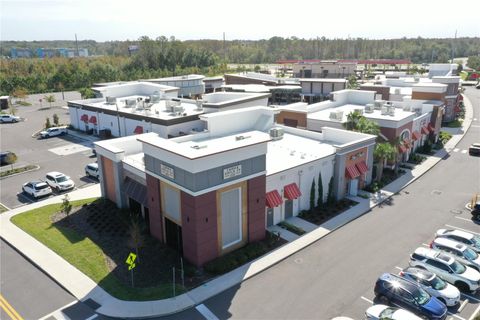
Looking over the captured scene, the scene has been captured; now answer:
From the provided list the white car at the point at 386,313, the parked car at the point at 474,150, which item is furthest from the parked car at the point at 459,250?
the parked car at the point at 474,150

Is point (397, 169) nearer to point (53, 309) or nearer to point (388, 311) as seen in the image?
point (388, 311)

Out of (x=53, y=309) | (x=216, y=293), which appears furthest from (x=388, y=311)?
(x=53, y=309)

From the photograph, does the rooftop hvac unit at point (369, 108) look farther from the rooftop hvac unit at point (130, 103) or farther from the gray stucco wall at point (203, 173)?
the rooftop hvac unit at point (130, 103)

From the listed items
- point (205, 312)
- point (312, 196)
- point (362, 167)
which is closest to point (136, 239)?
point (205, 312)

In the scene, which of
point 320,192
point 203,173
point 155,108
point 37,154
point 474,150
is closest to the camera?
point 203,173

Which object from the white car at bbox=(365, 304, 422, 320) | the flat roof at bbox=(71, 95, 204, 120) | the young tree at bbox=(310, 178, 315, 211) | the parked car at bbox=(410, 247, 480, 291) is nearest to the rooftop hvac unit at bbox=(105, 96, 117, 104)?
the flat roof at bbox=(71, 95, 204, 120)

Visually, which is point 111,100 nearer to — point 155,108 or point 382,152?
point 155,108
